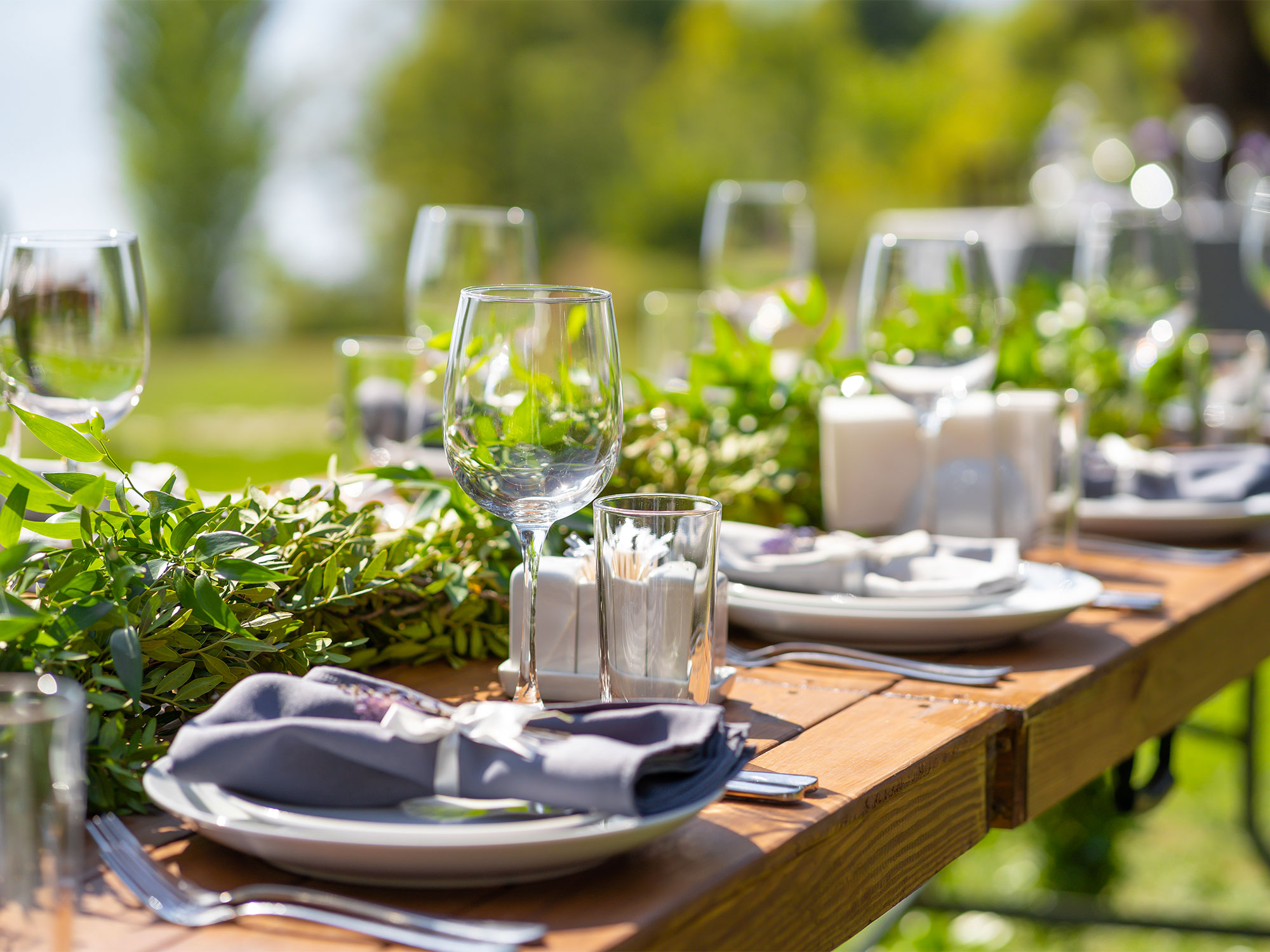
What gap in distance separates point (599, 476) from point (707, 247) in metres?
1.22

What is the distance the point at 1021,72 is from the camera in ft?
42.4

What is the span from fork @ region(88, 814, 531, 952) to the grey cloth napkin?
3.85ft

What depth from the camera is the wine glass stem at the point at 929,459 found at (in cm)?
123

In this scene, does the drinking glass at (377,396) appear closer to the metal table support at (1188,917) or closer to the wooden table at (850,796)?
the wooden table at (850,796)

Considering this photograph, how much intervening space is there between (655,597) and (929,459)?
1.72ft

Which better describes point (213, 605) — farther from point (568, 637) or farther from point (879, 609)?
point (879, 609)

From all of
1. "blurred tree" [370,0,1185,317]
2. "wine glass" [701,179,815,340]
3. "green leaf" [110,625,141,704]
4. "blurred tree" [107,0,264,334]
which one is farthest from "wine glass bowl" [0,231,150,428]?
"blurred tree" [370,0,1185,317]

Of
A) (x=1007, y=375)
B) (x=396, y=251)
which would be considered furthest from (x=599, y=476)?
(x=396, y=251)

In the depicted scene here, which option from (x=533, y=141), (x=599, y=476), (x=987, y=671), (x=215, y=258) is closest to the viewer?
(x=599, y=476)

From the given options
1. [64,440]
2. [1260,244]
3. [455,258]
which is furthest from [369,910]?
[1260,244]

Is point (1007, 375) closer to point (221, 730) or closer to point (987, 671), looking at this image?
point (987, 671)

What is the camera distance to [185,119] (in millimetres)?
9461

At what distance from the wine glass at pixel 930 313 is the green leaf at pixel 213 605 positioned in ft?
2.16

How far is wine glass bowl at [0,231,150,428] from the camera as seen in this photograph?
1.02 meters
